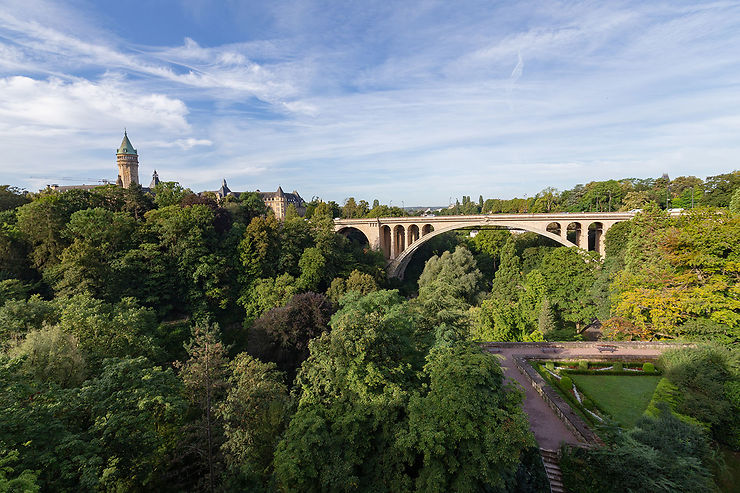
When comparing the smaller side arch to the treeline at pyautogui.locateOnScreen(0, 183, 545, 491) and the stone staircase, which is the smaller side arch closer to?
the treeline at pyautogui.locateOnScreen(0, 183, 545, 491)

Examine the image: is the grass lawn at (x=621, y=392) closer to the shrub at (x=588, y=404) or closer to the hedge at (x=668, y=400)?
the shrub at (x=588, y=404)

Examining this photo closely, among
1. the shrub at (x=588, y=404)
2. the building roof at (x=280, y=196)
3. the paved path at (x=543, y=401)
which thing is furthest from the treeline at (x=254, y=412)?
the building roof at (x=280, y=196)

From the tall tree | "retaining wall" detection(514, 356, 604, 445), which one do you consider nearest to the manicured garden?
"retaining wall" detection(514, 356, 604, 445)

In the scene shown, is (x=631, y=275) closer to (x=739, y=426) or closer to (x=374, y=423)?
(x=739, y=426)

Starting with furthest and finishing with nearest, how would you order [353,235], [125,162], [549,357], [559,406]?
[125,162] → [353,235] → [549,357] → [559,406]

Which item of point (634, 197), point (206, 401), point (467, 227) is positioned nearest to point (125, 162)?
point (467, 227)

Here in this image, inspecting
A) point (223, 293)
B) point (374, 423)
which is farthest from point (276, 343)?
point (374, 423)

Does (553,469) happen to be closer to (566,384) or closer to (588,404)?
(588,404)
